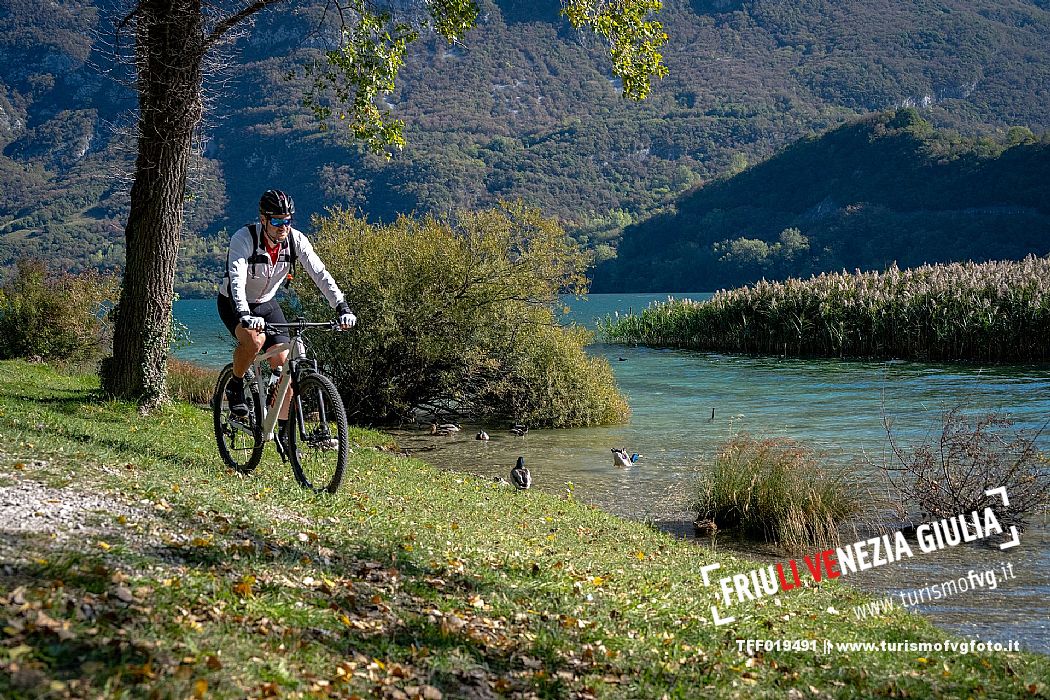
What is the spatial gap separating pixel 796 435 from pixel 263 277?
13070mm

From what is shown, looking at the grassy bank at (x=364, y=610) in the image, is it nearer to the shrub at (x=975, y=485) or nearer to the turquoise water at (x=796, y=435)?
the turquoise water at (x=796, y=435)

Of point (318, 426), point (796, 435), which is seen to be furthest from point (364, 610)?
point (796, 435)

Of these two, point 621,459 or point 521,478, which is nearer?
point 521,478

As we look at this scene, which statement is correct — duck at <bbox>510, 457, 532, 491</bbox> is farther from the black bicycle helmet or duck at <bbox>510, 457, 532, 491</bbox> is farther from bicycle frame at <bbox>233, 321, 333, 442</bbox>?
the black bicycle helmet

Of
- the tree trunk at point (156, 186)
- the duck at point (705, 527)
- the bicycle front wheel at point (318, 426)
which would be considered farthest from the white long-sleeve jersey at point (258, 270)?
the duck at point (705, 527)

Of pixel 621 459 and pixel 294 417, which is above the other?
pixel 294 417

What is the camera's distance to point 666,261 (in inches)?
6009

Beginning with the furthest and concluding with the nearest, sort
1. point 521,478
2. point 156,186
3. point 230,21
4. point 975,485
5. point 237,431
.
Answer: point 230,21 → point 156,186 → point 521,478 → point 975,485 → point 237,431

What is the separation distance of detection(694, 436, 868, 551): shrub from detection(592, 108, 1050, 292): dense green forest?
113m

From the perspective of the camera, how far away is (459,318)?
19594 mm

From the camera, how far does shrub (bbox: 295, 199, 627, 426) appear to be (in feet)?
63.1

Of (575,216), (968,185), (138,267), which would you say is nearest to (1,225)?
(575,216)

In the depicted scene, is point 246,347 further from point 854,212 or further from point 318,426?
point 854,212

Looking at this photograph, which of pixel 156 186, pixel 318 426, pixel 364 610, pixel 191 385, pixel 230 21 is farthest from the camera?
pixel 191 385
